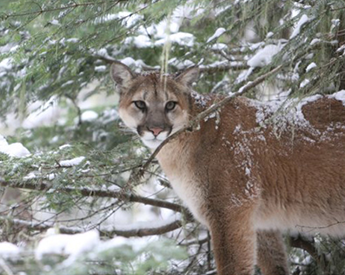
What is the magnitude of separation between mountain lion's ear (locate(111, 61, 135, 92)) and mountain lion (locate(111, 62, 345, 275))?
0.65 ft

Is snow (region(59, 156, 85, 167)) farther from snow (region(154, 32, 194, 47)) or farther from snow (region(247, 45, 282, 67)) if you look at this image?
snow (region(154, 32, 194, 47))

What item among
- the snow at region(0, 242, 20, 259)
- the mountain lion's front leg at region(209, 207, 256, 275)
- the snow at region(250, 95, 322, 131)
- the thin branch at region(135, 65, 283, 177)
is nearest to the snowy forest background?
the snow at region(0, 242, 20, 259)

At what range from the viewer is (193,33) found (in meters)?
7.38

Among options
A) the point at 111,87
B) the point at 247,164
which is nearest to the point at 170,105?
the point at 247,164

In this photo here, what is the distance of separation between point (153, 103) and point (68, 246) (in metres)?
3.05

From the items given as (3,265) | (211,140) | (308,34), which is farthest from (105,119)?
(3,265)

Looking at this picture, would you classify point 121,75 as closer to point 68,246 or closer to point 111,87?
point 111,87

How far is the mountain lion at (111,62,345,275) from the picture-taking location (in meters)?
5.39

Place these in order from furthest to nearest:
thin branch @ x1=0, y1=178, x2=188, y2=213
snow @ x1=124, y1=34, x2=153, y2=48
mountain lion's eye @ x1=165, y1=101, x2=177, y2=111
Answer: snow @ x1=124, y1=34, x2=153, y2=48
mountain lion's eye @ x1=165, y1=101, x2=177, y2=111
thin branch @ x1=0, y1=178, x2=188, y2=213

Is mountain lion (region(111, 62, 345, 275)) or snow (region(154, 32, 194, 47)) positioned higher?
snow (region(154, 32, 194, 47))

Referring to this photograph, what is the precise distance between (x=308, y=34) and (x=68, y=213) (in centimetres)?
365

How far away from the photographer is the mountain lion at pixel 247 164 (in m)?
5.39

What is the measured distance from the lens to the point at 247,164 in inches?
217

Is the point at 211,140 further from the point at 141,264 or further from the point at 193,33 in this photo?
the point at 141,264
